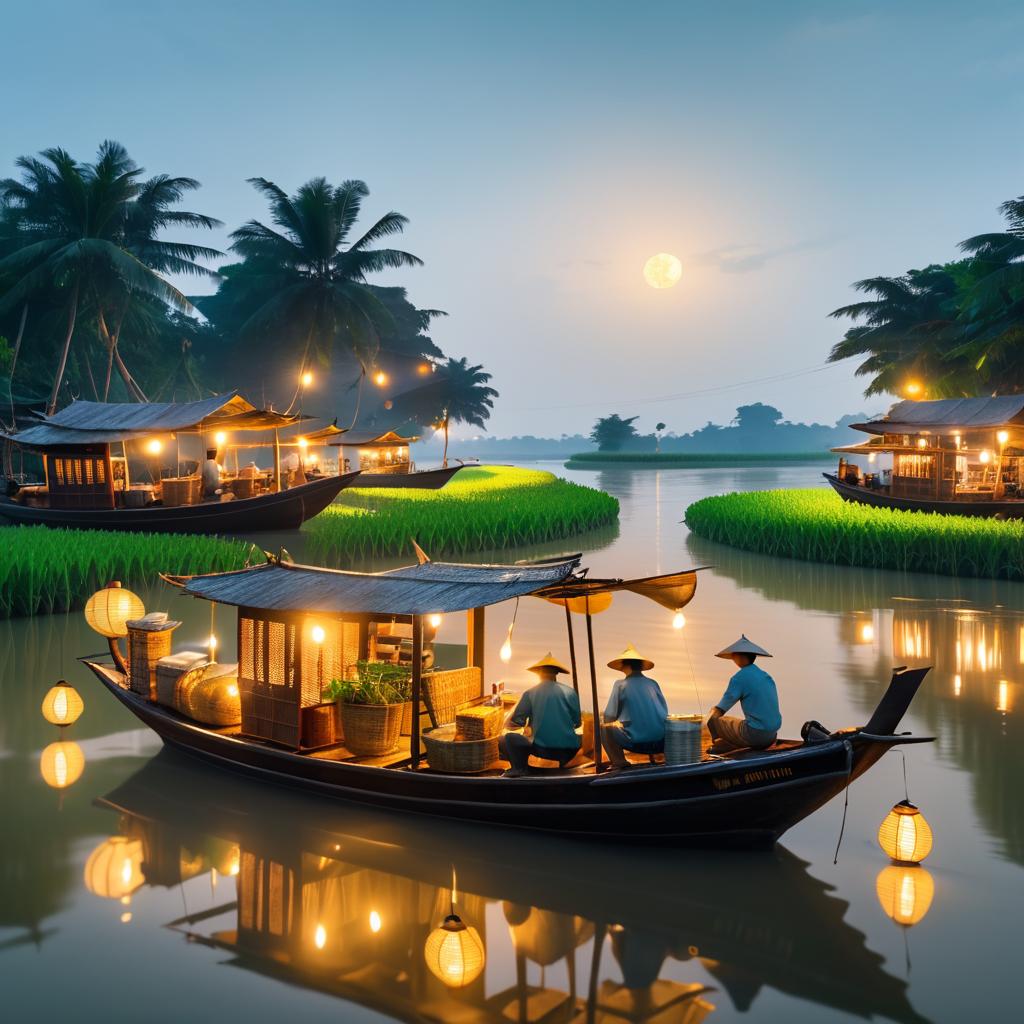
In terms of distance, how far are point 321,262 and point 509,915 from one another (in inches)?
1614

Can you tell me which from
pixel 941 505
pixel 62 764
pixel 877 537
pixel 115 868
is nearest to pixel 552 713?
pixel 115 868

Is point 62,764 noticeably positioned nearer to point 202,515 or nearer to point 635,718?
point 635,718

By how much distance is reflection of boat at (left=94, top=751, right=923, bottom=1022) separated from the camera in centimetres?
580

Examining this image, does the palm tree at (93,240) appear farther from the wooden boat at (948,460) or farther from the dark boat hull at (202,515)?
the wooden boat at (948,460)

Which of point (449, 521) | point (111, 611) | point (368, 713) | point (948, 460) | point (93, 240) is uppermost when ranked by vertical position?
point (93, 240)

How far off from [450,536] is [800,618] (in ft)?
36.9

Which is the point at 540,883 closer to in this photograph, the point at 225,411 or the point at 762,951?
the point at 762,951

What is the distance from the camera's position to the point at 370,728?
335 inches

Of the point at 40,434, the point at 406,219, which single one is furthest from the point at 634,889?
the point at 406,219

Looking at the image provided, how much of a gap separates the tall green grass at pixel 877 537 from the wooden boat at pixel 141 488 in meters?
11.5

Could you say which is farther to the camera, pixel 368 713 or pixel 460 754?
pixel 368 713

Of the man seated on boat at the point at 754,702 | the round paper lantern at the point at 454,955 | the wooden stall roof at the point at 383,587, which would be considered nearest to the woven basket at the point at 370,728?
the wooden stall roof at the point at 383,587

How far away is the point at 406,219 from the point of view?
43.6 meters

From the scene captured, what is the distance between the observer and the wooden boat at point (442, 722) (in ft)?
23.3
